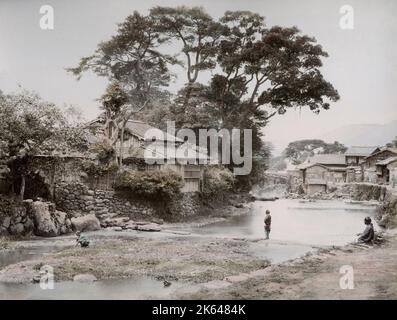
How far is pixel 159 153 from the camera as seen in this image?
399 inches

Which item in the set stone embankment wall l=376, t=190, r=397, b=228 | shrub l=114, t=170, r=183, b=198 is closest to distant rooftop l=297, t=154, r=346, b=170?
stone embankment wall l=376, t=190, r=397, b=228

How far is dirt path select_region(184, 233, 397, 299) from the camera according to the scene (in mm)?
5789

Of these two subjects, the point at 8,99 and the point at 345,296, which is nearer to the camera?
the point at 345,296

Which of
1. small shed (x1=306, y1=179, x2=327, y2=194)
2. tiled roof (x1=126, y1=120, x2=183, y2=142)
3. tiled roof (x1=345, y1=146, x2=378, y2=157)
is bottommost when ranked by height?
small shed (x1=306, y1=179, x2=327, y2=194)

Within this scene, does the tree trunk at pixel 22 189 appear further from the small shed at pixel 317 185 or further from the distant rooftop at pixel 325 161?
the small shed at pixel 317 185

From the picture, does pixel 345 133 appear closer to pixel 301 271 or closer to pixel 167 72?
pixel 301 271

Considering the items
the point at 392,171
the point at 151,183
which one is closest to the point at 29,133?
the point at 151,183

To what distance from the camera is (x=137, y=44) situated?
8312mm

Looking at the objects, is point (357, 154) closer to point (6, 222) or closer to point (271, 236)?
point (271, 236)

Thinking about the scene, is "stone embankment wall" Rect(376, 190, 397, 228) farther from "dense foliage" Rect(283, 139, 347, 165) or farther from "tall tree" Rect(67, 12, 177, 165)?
"tall tree" Rect(67, 12, 177, 165)

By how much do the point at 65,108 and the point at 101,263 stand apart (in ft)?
11.0

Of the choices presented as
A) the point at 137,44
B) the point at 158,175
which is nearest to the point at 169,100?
the point at 137,44

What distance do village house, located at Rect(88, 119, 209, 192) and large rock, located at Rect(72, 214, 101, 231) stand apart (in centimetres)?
157

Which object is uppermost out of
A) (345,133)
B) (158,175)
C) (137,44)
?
(137,44)
